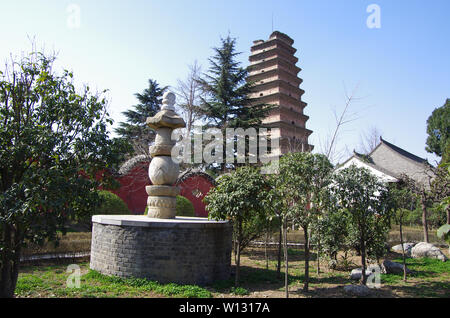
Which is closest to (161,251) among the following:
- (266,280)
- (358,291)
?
(266,280)

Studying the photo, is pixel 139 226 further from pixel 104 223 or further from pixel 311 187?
pixel 311 187

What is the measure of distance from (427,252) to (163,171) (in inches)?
438

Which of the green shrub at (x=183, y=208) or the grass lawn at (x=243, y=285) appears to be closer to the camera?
the grass lawn at (x=243, y=285)

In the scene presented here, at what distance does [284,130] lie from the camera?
30.2 meters

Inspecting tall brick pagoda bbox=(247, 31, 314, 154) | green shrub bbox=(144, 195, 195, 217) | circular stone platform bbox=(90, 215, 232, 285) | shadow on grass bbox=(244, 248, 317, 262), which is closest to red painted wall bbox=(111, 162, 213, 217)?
green shrub bbox=(144, 195, 195, 217)

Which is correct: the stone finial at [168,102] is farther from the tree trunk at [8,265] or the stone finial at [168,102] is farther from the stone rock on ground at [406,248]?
the stone rock on ground at [406,248]

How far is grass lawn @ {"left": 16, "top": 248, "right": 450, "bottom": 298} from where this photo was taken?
20.3ft

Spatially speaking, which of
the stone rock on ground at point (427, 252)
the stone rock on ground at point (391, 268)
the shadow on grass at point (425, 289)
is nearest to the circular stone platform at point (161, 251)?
the shadow on grass at point (425, 289)

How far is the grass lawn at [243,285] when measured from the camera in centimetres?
619

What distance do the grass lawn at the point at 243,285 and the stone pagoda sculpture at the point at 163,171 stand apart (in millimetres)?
2043

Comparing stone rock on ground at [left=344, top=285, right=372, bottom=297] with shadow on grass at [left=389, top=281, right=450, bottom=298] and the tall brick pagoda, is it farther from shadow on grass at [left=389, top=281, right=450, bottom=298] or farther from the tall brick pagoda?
the tall brick pagoda

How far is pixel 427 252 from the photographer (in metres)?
12.5

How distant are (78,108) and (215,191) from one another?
352cm
